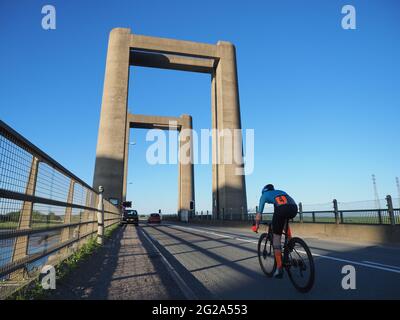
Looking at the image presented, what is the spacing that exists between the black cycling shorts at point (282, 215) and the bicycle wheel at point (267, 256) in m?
0.58

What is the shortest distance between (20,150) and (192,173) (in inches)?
2729

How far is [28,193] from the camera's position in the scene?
430 cm

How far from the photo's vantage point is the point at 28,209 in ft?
14.4

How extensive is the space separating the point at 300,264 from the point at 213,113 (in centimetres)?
4554

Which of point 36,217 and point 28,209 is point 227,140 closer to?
point 36,217

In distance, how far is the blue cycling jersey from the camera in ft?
18.1

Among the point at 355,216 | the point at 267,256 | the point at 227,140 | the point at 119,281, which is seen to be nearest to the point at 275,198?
the point at 267,256

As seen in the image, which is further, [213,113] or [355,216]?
[213,113]

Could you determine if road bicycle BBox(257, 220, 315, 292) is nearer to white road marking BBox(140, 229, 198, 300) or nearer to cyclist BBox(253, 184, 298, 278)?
cyclist BBox(253, 184, 298, 278)

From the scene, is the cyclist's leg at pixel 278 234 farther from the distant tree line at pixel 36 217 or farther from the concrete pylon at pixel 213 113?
the concrete pylon at pixel 213 113

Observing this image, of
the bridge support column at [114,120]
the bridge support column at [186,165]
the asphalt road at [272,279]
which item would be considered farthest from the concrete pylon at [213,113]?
the asphalt road at [272,279]

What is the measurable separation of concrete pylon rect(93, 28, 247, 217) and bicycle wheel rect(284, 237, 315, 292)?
34085 mm

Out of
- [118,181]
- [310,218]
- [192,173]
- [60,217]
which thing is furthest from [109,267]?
[192,173]
